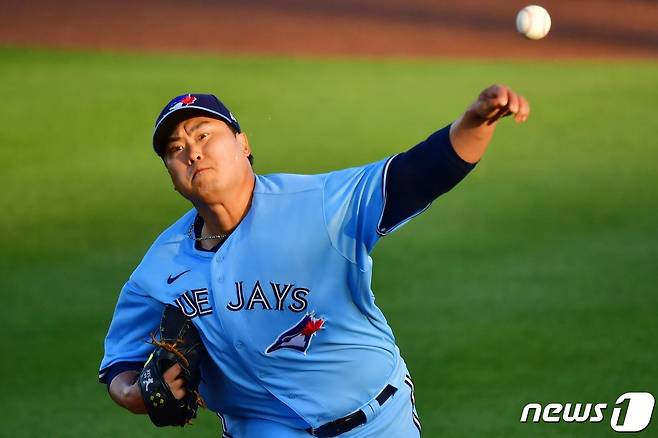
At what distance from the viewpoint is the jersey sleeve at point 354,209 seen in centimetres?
390

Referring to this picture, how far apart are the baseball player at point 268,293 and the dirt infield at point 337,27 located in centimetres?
1108

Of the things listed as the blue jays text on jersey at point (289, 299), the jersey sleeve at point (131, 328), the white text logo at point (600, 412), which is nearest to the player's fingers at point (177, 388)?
the blue jays text on jersey at point (289, 299)

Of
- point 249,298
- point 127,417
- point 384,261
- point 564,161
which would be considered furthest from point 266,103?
point 249,298

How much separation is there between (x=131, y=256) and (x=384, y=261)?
5.98ft

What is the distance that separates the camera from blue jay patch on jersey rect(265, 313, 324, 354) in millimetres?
4156

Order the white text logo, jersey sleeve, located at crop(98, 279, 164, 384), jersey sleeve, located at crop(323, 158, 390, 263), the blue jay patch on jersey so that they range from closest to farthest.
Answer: jersey sleeve, located at crop(323, 158, 390, 263), the blue jay patch on jersey, jersey sleeve, located at crop(98, 279, 164, 384), the white text logo

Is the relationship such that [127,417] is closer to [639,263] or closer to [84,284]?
[84,284]

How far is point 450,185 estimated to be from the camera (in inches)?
146

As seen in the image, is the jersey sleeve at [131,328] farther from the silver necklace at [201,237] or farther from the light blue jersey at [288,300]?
the silver necklace at [201,237]

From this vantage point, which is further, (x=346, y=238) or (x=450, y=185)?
(x=346, y=238)

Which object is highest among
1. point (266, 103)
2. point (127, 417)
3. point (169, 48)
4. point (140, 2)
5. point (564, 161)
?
point (140, 2)

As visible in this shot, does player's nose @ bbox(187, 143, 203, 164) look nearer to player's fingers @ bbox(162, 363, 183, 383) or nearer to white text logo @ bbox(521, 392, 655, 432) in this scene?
player's fingers @ bbox(162, 363, 183, 383)

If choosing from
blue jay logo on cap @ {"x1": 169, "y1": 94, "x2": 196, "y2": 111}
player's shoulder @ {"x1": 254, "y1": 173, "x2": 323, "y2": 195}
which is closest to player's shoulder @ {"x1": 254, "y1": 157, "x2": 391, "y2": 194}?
player's shoulder @ {"x1": 254, "y1": 173, "x2": 323, "y2": 195}

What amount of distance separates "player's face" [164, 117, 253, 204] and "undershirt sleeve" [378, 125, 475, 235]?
1.94 feet
